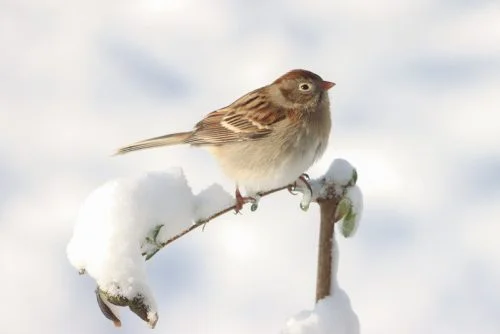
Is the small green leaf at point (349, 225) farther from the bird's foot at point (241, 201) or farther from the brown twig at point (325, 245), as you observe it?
the bird's foot at point (241, 201)

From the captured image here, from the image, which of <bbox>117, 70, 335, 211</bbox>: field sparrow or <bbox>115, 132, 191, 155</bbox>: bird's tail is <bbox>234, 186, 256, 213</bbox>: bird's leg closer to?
<bbox>117, 70, 335, 211</bbox>: field sparrow

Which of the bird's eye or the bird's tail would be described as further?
the bird's eye

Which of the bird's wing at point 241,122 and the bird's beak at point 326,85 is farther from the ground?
the bird's beak at point 326,85

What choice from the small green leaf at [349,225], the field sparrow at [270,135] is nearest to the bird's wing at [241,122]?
the field sparrow at [270,135]

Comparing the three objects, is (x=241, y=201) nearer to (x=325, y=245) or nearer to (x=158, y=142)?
(x=158, y=142)

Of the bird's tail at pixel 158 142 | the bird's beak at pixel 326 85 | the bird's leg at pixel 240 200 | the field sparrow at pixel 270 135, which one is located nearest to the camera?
the bird's leg at pixel 240 200

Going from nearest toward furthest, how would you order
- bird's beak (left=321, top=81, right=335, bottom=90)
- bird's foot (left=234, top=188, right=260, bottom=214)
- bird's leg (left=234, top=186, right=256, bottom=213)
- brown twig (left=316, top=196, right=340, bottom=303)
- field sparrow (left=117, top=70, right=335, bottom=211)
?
brown twig (left=316, top=196, right=340, bottom=303) → bird's foot (left=234, top=188, right=260, bottom=214) → bird's leg (left=234, top=186, right=256, bottom=213) → field sparrow (left=117, top=70, right=335, bottom=211) → bird's beak (left=321, top=81, right=335, bottom=90)

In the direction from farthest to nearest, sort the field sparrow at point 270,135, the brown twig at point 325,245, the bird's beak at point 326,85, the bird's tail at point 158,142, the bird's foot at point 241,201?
the bird's beak at point 326,85, the field sparrow at point 270,135, the bird's tail at point 158,142, the bird's foot at point 241,201, the brown twig at point 325,245

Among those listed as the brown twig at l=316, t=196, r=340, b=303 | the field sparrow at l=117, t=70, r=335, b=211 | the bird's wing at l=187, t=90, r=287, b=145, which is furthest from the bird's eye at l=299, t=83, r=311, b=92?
the brown twig at l=316, t=196, r=340, b=303
